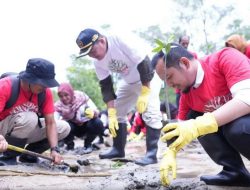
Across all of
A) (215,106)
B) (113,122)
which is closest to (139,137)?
(113,122)

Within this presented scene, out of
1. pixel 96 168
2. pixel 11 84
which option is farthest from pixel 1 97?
pixel 96 168

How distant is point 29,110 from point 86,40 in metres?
0.81

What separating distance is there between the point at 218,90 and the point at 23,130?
5.78 ft

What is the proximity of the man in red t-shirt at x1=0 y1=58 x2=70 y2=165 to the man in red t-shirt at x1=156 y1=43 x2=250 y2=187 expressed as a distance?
126cm

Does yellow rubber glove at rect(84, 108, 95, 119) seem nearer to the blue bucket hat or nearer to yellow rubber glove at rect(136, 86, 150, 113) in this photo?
yellow rubber glove at rect(136, 86, 150, 113)

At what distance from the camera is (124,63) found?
3615 millimetres

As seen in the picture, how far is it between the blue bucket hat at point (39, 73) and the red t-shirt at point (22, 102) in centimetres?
14

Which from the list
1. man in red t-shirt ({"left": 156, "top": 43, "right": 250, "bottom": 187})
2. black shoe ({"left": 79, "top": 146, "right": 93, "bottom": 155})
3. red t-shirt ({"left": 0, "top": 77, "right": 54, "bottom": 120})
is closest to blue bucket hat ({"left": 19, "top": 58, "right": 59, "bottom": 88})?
red t-shirt ({"left": 0, "top": 77, "right": 54, "bottom": 120})

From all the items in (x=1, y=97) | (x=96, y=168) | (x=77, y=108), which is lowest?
(x=96, y=168)

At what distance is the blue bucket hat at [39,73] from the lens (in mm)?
3025

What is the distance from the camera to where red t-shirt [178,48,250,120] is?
1.92 m

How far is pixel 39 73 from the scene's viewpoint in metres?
3.05

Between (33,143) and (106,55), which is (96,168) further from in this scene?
(106,55)

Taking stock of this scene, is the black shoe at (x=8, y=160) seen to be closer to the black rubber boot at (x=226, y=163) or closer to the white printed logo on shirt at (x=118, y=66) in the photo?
the white printed logo on shirt at (x=118, y=66)
